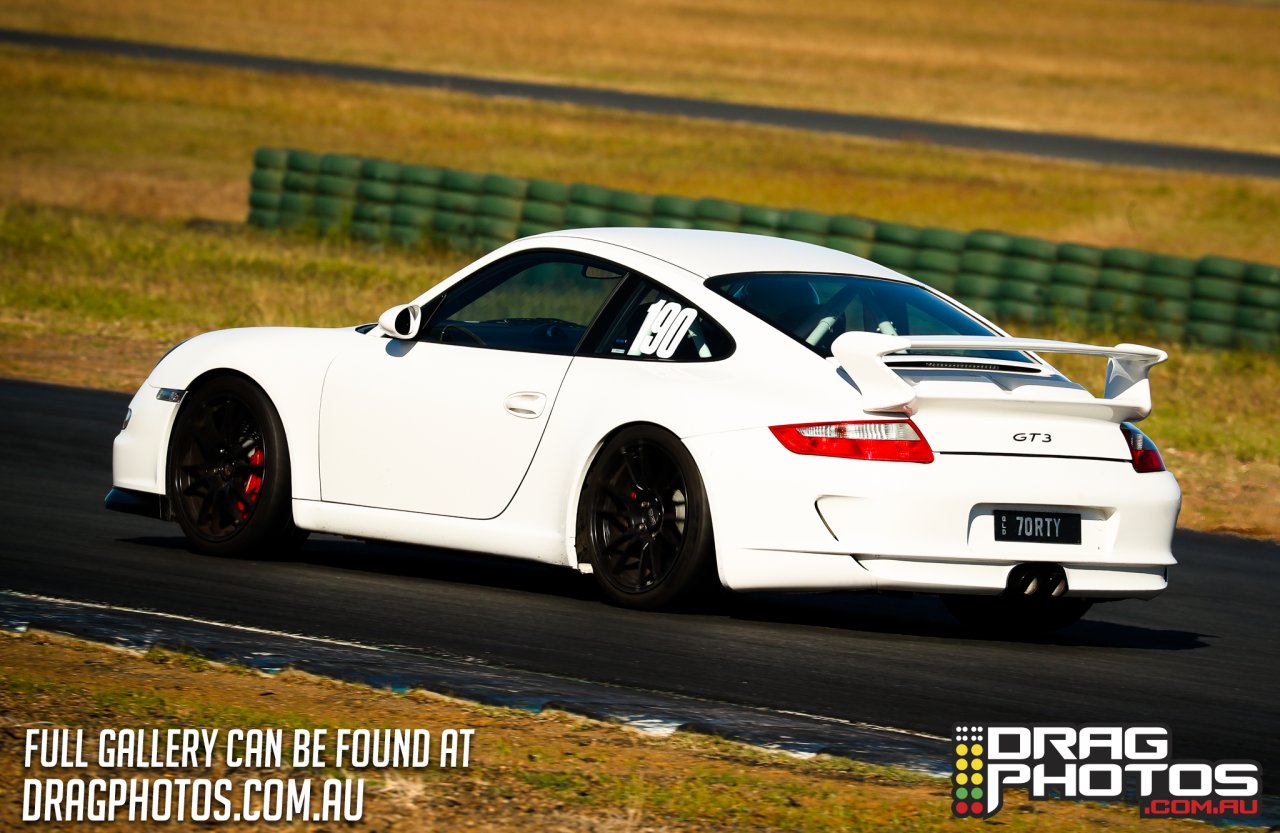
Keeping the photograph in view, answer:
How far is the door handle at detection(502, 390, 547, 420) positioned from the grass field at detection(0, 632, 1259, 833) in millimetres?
1941

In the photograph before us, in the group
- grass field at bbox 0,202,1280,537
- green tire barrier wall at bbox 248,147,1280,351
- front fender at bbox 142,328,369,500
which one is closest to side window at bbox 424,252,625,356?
front fender at bbox 142,328,369,500

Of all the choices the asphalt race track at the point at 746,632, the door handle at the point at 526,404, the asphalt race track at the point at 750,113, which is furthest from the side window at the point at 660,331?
the asphalt race track at the point at 750,113

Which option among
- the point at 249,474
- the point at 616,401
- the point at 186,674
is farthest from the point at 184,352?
the point at 186,674

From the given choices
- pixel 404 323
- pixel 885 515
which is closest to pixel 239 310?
pixel 404 323

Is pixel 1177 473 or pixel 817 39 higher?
pixel 817 39

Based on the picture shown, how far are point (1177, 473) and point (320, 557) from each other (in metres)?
6.72

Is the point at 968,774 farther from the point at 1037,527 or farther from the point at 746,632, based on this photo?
the point at 746,632

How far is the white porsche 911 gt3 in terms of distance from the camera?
7.35 m

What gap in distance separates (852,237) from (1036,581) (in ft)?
52.7

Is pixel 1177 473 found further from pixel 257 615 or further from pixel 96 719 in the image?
pixel 96 719

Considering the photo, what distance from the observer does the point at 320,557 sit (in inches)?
362

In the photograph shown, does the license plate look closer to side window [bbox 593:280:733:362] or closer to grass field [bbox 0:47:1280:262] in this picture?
side window [bbox 593:280:733:362]

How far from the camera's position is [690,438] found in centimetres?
754

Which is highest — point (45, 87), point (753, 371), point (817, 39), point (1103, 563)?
point (817, 39)
